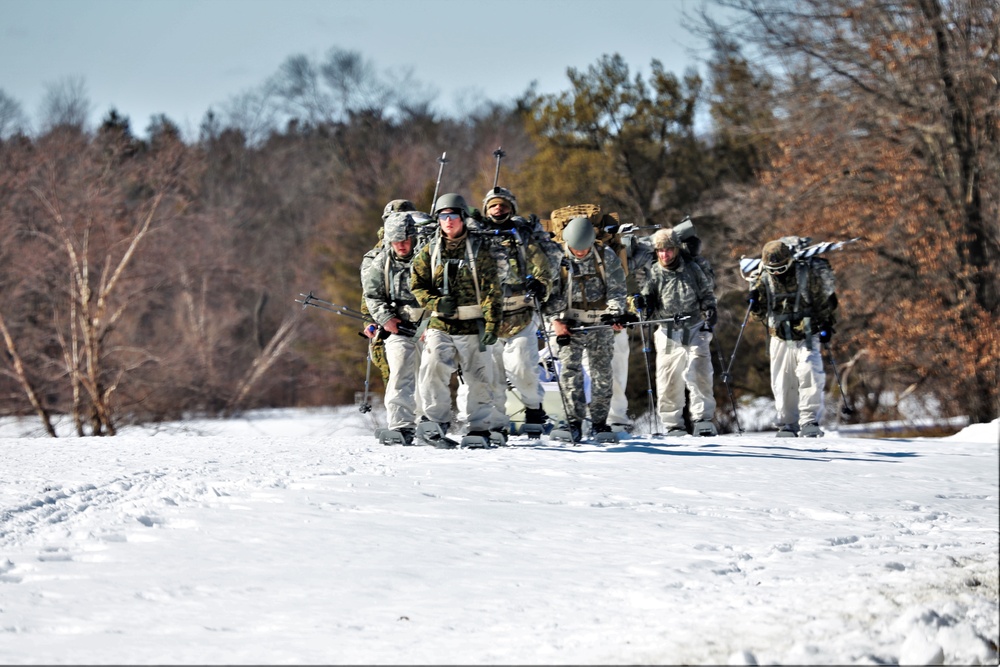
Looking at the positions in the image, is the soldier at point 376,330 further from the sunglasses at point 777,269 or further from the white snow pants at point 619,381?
the sunglasses at point 777,269

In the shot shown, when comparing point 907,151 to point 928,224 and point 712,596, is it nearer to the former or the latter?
point 928,224

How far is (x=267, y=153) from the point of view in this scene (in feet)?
241

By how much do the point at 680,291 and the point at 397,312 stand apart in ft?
12.0

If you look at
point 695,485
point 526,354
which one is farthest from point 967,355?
point 695,485

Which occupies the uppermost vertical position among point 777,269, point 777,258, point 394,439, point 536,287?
point 777,258

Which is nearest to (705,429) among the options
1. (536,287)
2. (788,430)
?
(788,430)

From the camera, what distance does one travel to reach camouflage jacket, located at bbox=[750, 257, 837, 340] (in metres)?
13.2

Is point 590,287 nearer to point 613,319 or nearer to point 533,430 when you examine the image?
point 613,319

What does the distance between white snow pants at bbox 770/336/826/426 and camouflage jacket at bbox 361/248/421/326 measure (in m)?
4.40

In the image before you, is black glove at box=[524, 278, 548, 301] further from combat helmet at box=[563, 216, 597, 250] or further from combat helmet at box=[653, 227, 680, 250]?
combat helmet at box=[653, 227, 680, 250]

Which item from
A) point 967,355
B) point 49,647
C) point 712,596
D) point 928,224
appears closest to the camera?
point 49,647

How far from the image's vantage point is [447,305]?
10.6 meters

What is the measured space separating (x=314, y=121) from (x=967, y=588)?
66.7m

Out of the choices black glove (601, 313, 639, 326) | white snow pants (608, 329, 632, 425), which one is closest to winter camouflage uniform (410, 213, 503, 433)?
black glove (601, 313, 639, 326)
